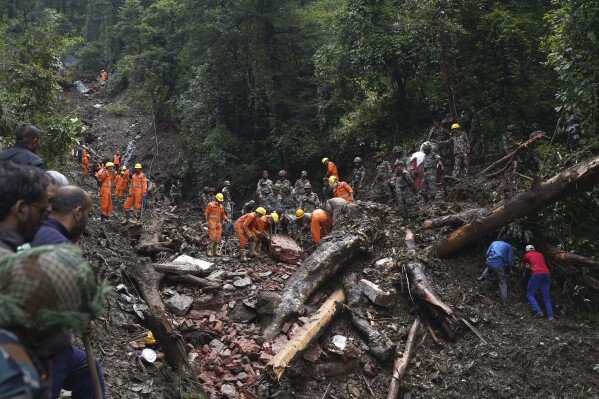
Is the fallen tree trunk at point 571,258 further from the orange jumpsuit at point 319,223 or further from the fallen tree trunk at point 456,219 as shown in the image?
the orange jumpsuit at point 319,223

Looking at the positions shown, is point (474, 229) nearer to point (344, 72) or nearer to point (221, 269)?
point (221, 269)

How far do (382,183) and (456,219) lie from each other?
449 cm

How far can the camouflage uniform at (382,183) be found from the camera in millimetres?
12742

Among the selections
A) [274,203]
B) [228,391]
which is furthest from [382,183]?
[228,391]

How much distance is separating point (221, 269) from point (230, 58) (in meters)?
14.4

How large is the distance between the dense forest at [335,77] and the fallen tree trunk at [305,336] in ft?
13.9

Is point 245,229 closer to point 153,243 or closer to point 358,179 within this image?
point 153,243

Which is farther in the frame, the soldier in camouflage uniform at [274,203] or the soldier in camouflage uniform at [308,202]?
the soldier in camouflage uniform at [274,203]

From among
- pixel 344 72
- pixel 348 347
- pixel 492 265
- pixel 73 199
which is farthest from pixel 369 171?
pixel 73 199

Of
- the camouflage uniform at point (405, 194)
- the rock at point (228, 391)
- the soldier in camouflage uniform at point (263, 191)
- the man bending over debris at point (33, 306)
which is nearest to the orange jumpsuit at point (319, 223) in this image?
the camouflage uniform at point (405, 194)

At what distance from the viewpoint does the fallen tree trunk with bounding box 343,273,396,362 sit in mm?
6738

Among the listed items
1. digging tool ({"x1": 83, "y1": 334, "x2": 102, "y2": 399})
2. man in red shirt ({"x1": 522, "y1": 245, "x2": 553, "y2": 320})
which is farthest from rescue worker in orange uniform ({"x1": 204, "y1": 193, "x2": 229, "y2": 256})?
digging tool ({"x1": 83, "y1": 334, "x2": 102, "y2": 399})

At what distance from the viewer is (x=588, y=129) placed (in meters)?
8.32

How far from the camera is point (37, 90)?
35.3 feet
